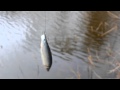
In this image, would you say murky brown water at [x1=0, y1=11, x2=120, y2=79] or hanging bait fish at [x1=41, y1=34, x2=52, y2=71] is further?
murky brown water at [x1=0, y1=11, x2=120, y2=79]

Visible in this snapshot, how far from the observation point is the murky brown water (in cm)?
530

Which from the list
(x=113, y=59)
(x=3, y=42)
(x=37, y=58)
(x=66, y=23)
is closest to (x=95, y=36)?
(x=66, y=23)

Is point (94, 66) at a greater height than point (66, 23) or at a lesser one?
lesser

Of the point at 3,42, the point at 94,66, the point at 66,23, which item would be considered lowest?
the point at 94,66

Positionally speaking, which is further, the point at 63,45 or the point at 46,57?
the point at 63,45

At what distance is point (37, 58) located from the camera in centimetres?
556

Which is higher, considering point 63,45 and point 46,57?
point 46,57

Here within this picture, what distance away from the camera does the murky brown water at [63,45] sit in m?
5.30

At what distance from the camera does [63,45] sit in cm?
629

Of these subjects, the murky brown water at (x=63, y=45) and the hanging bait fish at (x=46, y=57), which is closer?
the hanging bait fish at (x=46, y=57)
